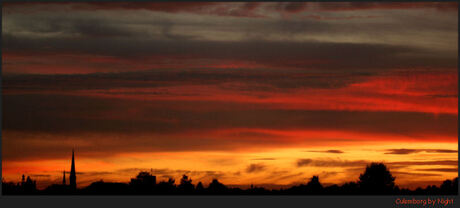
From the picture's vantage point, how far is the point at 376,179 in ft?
537

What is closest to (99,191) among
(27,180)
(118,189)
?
(118,189)

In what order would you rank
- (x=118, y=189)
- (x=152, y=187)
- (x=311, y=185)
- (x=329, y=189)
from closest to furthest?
(x=329, y=189) < (x=311, y=185) < (x=118, y=189) < (x=152, y=187)

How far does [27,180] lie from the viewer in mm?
152875

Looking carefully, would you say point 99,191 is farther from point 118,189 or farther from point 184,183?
point 184,183

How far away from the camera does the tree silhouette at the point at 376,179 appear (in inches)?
6206

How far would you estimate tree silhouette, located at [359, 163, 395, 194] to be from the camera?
157625mm
